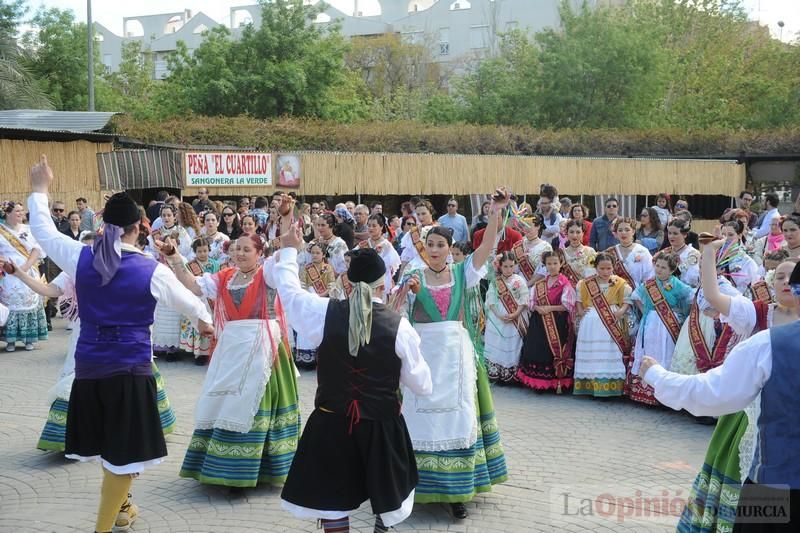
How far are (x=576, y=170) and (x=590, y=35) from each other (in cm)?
1207

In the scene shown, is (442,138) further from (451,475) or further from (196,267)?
(451,475)

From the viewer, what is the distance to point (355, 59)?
4759cm

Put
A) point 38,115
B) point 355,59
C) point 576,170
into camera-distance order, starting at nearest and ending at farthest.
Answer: point 38,115 → point 576,170 → point 355,59

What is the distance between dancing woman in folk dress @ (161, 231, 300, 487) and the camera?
5.56m

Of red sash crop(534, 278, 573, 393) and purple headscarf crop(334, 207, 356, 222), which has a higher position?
purple headscarf crop(334, 207, 356, 222)

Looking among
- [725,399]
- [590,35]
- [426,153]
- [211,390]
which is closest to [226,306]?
[211,390]

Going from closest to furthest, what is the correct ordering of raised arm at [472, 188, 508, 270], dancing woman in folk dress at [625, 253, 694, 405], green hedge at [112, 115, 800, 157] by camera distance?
raised arm at [472, 188, 508, 270]
dancing woman in folk dress at [625, 253, 694, 405]
green hedge at [112, 115, 800, 157]

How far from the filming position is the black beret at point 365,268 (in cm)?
408

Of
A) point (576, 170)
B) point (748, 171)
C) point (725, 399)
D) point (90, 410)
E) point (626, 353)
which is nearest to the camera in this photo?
point (725, 399)

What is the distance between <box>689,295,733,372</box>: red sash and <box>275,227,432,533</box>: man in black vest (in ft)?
13.7

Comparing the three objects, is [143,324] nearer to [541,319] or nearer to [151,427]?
[151,427]

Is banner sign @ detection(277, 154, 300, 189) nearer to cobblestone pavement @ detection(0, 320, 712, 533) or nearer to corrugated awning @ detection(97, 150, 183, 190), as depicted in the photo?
corrugated awning @ detection(97, 150, 183, 190)

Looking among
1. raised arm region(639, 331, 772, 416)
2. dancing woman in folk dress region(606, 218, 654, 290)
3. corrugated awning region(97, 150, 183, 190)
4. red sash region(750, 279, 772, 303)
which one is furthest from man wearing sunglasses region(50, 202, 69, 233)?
raised arm region(639, 331, 772, 416)

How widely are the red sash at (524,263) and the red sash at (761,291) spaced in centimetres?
291
